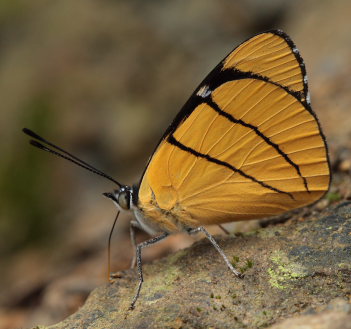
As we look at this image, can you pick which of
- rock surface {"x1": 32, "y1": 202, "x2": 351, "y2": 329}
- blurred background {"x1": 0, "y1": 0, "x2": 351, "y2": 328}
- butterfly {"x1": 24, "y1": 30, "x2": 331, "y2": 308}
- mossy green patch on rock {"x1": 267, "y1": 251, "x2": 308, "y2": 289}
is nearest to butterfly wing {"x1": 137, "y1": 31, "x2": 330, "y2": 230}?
butterfly {"x1": 24, "y1": 30, "x2": 331, "y2": 308}

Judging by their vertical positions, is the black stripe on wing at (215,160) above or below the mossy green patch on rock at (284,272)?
above

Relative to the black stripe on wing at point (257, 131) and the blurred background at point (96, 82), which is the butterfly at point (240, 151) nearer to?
the black stripe on wing at point (257, 131)

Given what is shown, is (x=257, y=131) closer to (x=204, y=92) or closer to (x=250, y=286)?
(x=204, y=92)

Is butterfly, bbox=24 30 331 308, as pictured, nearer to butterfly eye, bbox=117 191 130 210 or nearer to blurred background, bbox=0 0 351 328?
butterfly eye, bbox=117 191 130 210

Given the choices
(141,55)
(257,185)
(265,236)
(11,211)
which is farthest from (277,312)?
(141,55)

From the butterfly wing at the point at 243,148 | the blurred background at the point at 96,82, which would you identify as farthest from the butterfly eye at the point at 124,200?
the blurred background at the point at 96,82

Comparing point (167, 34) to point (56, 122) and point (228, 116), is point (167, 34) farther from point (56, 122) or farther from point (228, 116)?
point (228, 116)
